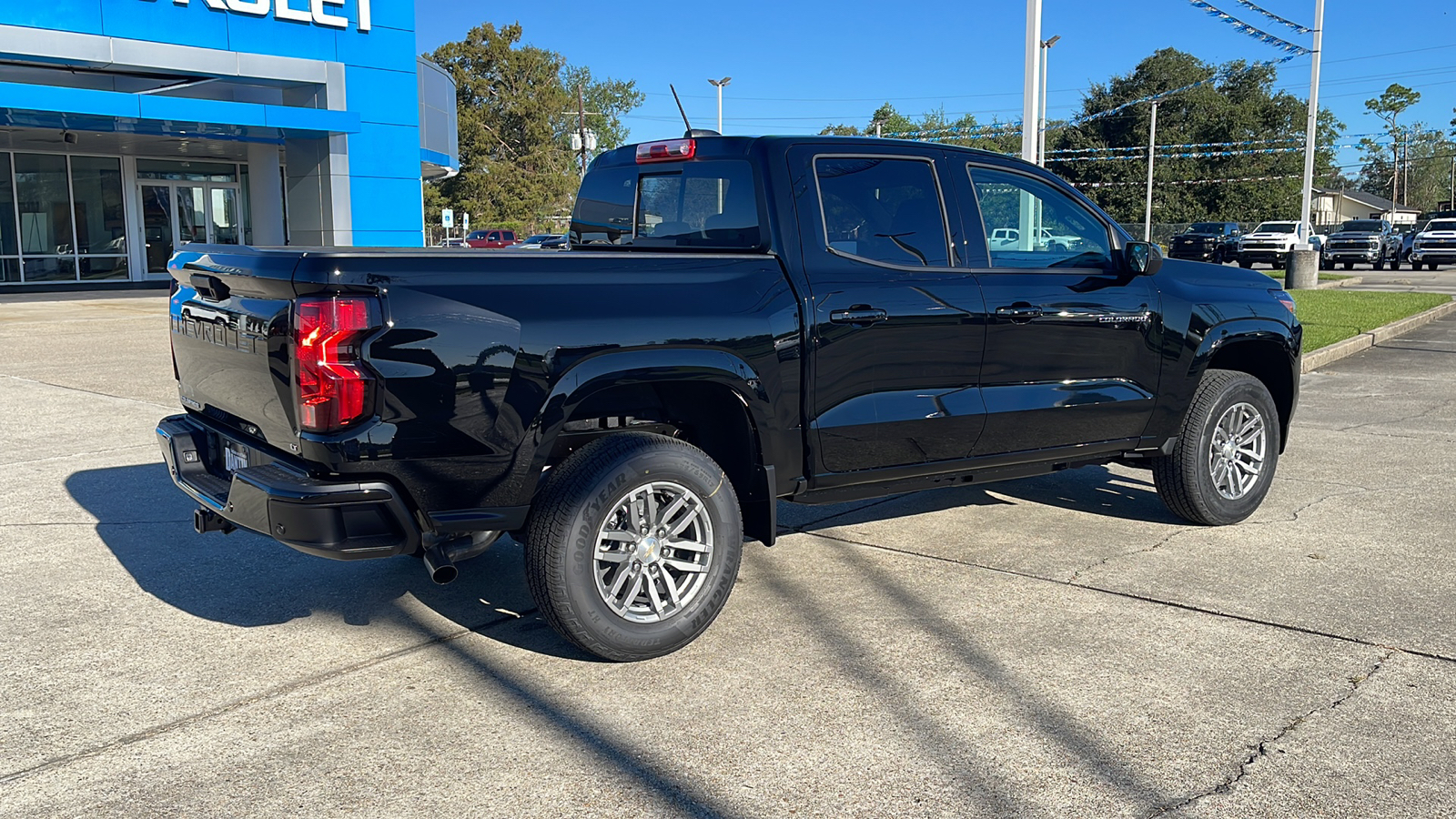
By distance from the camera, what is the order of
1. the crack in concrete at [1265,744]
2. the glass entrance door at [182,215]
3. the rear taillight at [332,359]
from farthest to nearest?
the glass entrance door at [182,215] < the rear taillight at [332,359] < the crack in concrete at [1265,744]

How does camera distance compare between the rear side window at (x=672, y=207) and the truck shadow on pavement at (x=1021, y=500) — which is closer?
the rear side window at (x=672, y=207)

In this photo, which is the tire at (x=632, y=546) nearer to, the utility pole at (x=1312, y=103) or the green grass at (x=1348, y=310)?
the green grass at (x=1348, y=310)

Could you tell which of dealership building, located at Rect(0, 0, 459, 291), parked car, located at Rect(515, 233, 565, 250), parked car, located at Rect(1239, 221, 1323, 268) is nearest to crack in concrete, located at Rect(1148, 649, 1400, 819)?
parked car, located at Rect(515, 233, 565, 250)

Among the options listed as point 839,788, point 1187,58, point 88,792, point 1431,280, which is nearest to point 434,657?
point 88,792

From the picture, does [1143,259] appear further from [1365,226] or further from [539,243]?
[1365,226]

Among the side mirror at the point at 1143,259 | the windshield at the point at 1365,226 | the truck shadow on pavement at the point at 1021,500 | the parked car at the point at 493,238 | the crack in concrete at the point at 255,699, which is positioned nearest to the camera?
the crack in concrete at the point at 255,699

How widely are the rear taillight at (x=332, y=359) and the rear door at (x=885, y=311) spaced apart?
70.0 inches

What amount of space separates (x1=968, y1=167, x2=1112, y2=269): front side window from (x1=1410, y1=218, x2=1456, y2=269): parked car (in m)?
43.4

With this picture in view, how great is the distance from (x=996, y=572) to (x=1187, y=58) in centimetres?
7595

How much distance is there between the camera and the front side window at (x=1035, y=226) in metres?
5.44

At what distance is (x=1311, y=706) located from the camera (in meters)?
3.91

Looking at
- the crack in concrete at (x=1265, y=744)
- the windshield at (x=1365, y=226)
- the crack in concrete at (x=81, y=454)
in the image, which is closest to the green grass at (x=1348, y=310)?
the crack in concrete at (x=1265, y=744)

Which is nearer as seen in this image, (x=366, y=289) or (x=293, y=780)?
(x=293, y=780)

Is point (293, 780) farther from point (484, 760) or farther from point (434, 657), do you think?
point (434, 657)
